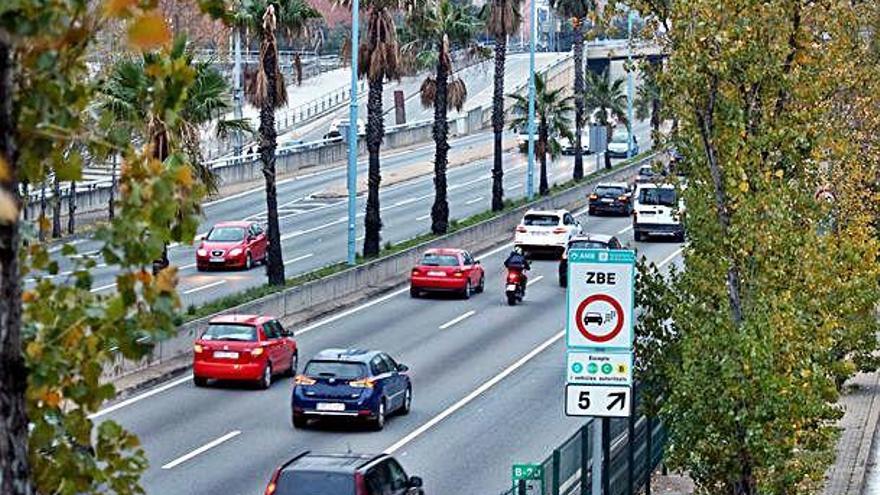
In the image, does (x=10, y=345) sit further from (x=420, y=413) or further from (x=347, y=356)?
(x=420, y=413)

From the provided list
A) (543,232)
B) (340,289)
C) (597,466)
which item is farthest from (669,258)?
(597,466)

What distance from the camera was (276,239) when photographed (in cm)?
4403

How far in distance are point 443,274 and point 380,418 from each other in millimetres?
17547

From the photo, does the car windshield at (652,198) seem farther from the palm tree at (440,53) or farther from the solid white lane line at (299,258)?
the solid white lane line at (299,258)

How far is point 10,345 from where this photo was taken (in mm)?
6453

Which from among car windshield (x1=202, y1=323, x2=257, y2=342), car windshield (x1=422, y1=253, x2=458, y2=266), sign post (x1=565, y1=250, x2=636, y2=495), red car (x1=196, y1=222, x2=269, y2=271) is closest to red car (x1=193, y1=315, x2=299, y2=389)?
car windshield (x1=202, y1=323, x2=257, y2=342)

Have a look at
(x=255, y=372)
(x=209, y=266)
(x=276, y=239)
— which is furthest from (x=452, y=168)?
(x=255, y=372)

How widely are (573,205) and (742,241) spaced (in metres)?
55.3

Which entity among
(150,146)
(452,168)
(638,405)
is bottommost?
(452,168)

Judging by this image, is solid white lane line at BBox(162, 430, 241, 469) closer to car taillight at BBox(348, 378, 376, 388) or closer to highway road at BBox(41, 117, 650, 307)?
car taillight at BBox(348, 378, 376, 388)

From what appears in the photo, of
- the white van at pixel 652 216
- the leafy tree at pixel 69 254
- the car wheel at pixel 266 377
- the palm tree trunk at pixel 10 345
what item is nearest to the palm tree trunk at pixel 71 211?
the car wheel at pixel 266 377

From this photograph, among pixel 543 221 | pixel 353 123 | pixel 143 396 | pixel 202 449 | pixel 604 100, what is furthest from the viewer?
pixel 604 100

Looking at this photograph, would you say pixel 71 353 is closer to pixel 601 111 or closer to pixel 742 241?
pixel 742 241

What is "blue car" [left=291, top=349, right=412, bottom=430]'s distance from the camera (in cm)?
2991
